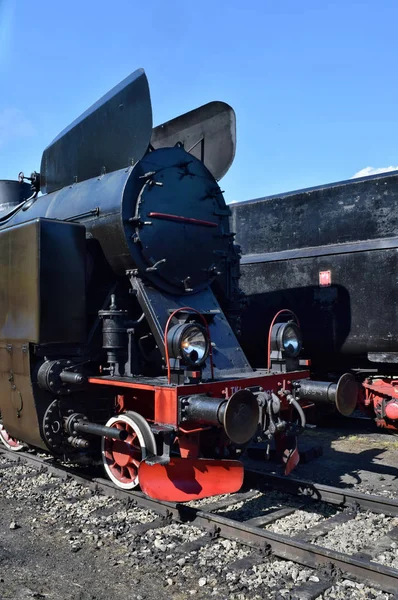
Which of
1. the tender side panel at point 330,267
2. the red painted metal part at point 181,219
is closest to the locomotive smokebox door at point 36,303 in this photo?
the red painted metal part at point 181,219

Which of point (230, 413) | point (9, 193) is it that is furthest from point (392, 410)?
point (9, 193)

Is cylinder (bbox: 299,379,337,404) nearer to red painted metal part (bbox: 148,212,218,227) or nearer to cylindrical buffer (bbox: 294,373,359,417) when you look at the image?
cylindrical buffer (bbox: 294,373,359,417)

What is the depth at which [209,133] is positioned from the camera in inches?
260

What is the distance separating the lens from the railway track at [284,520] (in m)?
3.29

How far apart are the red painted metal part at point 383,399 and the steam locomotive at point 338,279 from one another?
13 millimetres

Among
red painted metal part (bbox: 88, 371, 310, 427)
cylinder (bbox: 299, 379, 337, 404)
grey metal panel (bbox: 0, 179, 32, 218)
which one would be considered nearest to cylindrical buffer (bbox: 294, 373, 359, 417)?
cylinder (bbox: 299, 379, 337, 404)

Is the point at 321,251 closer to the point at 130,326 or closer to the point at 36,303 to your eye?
the point at 130,326

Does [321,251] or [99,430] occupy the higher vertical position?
[321,251]

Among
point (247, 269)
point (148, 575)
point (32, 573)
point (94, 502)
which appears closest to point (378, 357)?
point (247, 269)

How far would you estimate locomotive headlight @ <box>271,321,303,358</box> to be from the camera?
5.13 m

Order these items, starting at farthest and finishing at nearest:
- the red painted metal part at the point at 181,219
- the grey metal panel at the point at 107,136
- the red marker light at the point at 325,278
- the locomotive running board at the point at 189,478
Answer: the red marker light at the point at 325,278
the grey metal panel at the point at 107,136
the red painted metal part at the point at 181,219
the locomotive running board at the point at 189,478

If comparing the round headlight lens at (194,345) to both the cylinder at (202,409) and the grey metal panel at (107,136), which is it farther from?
the grey metal panel at (107,136)

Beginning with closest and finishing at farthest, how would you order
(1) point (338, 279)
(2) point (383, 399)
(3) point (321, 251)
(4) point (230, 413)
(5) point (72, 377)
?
1. (4) point (230, 413)
2. (5) point (72, 377)
3. (2) point (383, 399)
4. (1) point (338, 279)
5. (3) point (321, 251)

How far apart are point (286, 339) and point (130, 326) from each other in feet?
4.91
